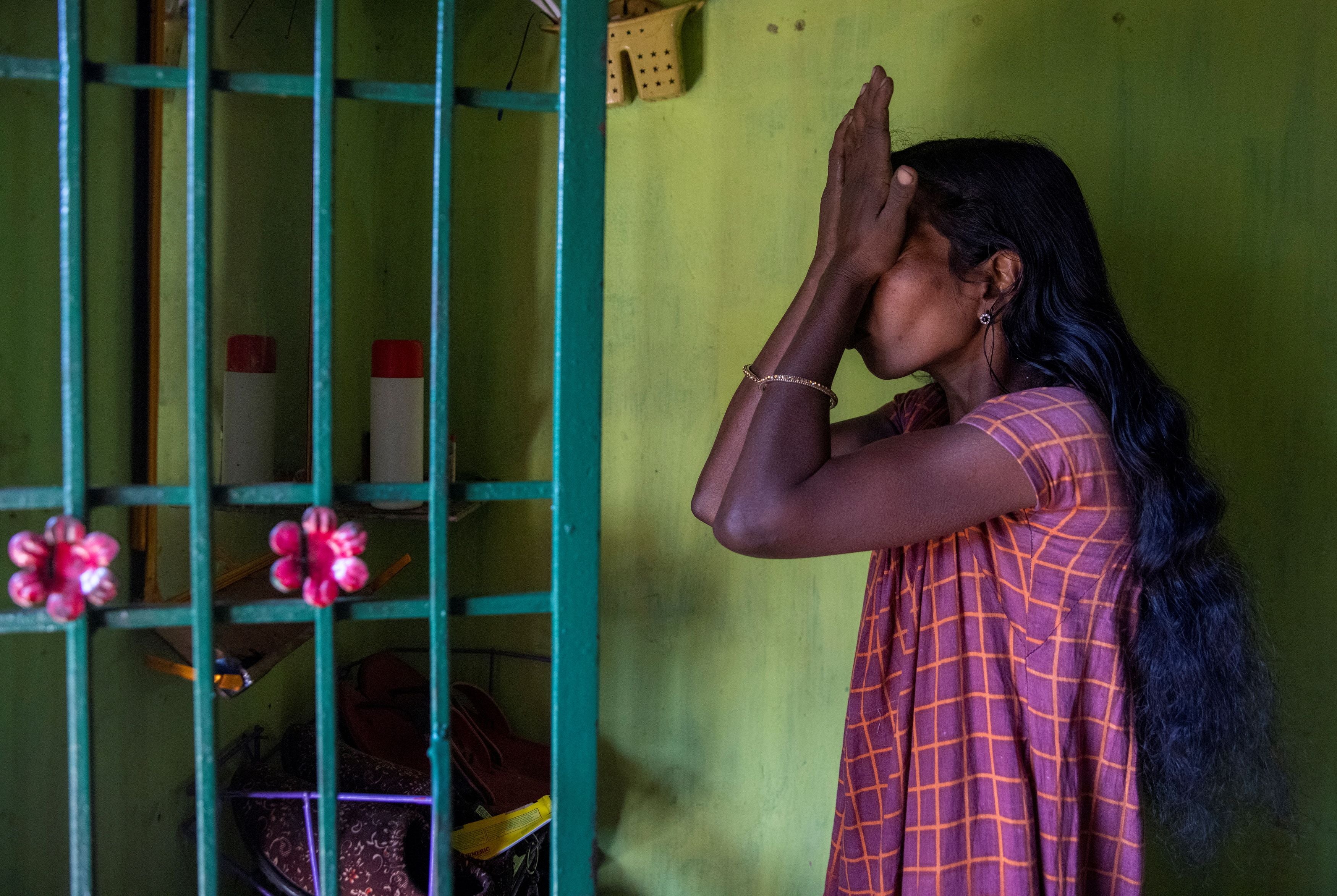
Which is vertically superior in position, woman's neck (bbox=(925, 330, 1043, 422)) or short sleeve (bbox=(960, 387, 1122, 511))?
woman's neck (bbox=(925, 330, 1043, 422))

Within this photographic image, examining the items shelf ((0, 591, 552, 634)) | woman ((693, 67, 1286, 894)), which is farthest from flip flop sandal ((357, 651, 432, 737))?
shelf ((0, 591, 552, 634))

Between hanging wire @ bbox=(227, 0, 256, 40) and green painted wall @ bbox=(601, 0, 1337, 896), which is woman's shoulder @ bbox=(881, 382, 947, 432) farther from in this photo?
hanging wire @ bbox=(227, 0, 256, 40)

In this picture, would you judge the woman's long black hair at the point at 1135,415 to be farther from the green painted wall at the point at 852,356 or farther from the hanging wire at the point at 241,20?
the hanging wire at the point at 241,20

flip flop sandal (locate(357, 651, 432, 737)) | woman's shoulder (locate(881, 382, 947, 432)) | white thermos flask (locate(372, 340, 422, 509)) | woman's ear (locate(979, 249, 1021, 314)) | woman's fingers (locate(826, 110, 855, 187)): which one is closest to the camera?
woman's ear (locate(979, 249, 1021, 314))

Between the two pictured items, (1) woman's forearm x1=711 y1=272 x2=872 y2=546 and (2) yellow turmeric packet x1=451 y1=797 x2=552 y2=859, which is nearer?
(1) woman's forearm x1=711 y1=272 x2=872 y2=546

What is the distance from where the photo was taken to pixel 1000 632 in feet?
3.21

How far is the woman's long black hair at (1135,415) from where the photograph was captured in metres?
0.95

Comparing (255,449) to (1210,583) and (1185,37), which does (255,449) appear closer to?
(1210,583)

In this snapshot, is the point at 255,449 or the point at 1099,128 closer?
the point at 255,449

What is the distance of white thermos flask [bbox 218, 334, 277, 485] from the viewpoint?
Answer: 1167mm

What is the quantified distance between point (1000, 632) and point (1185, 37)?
99 cm

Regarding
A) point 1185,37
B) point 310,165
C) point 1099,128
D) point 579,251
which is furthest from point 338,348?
point 1185,37

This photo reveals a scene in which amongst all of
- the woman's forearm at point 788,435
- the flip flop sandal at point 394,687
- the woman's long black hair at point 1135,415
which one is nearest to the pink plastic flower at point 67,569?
the woman's forearm at point 788,435

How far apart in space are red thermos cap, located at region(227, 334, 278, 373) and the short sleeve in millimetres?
936
